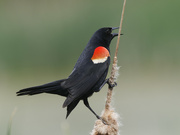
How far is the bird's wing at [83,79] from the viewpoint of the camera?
2.87 m

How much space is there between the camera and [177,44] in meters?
6.55

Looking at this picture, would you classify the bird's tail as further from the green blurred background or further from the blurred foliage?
the blurred foliage

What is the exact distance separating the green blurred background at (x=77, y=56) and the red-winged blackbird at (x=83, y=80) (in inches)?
57.0

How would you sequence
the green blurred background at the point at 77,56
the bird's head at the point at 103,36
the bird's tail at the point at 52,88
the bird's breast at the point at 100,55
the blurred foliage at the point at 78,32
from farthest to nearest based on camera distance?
the blurred foliage at the point at 78,32 → the green blurred background at the point at 77,56 → the bird's head at the point at 103,36 → the bird's breast at the point at 100,55 → the bird's tail at the point at 52,88

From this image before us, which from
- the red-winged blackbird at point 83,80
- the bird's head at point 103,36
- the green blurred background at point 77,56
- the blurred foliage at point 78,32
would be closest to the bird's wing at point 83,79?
the red-winged blackbird at point 83,80

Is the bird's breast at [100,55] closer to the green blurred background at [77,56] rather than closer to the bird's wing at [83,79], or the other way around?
the bird's wing at [83,79]

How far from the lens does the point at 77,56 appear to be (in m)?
6.54

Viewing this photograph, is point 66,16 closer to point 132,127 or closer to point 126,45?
point 126,45

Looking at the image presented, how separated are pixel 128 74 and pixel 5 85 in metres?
1.89

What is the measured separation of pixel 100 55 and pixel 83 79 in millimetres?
319

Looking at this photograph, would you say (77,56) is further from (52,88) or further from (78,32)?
(52,88)

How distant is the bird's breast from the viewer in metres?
3.16

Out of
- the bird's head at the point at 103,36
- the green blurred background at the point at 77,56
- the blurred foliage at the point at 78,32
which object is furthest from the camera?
the blurred foliage at the point at 78,32

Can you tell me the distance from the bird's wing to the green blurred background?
1497 millimetres
